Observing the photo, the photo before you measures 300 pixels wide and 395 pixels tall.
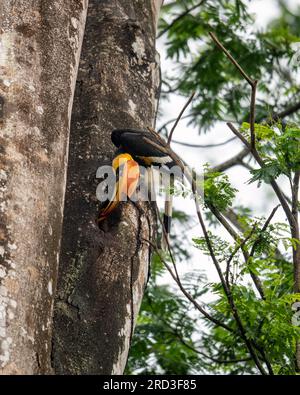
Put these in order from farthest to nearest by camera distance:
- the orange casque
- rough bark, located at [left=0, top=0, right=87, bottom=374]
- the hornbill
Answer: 1. the hornbill
2. the orange casque
3. rough bark, located at [left=0, top=0, right=87, bottom=374]

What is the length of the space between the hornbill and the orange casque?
0.04m

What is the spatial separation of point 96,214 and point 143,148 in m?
0.45

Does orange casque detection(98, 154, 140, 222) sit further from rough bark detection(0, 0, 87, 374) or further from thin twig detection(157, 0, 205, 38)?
thin twig detection(157, 0, 205, 38)

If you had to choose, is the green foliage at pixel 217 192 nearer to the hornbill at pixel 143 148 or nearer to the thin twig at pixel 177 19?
the hornbill at pixel 143 148

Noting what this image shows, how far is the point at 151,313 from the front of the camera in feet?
22.4

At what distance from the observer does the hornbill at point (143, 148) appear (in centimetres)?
348

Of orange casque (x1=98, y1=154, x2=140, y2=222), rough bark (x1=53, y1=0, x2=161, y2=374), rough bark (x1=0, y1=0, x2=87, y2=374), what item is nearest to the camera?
rough bark (x1=0, y1=0, x2=87, y2=374)

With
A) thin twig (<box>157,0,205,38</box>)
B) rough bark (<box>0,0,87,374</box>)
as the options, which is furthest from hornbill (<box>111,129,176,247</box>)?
thin twig (<box>157,0,205,38</box>)

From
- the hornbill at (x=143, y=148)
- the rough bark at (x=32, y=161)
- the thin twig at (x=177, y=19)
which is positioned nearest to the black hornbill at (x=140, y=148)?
the hornbill at (x=143, y=148)

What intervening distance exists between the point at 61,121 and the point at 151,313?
4007 mm

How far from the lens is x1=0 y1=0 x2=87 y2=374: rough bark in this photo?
2.54 meters

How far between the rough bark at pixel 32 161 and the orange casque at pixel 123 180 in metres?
0.45
